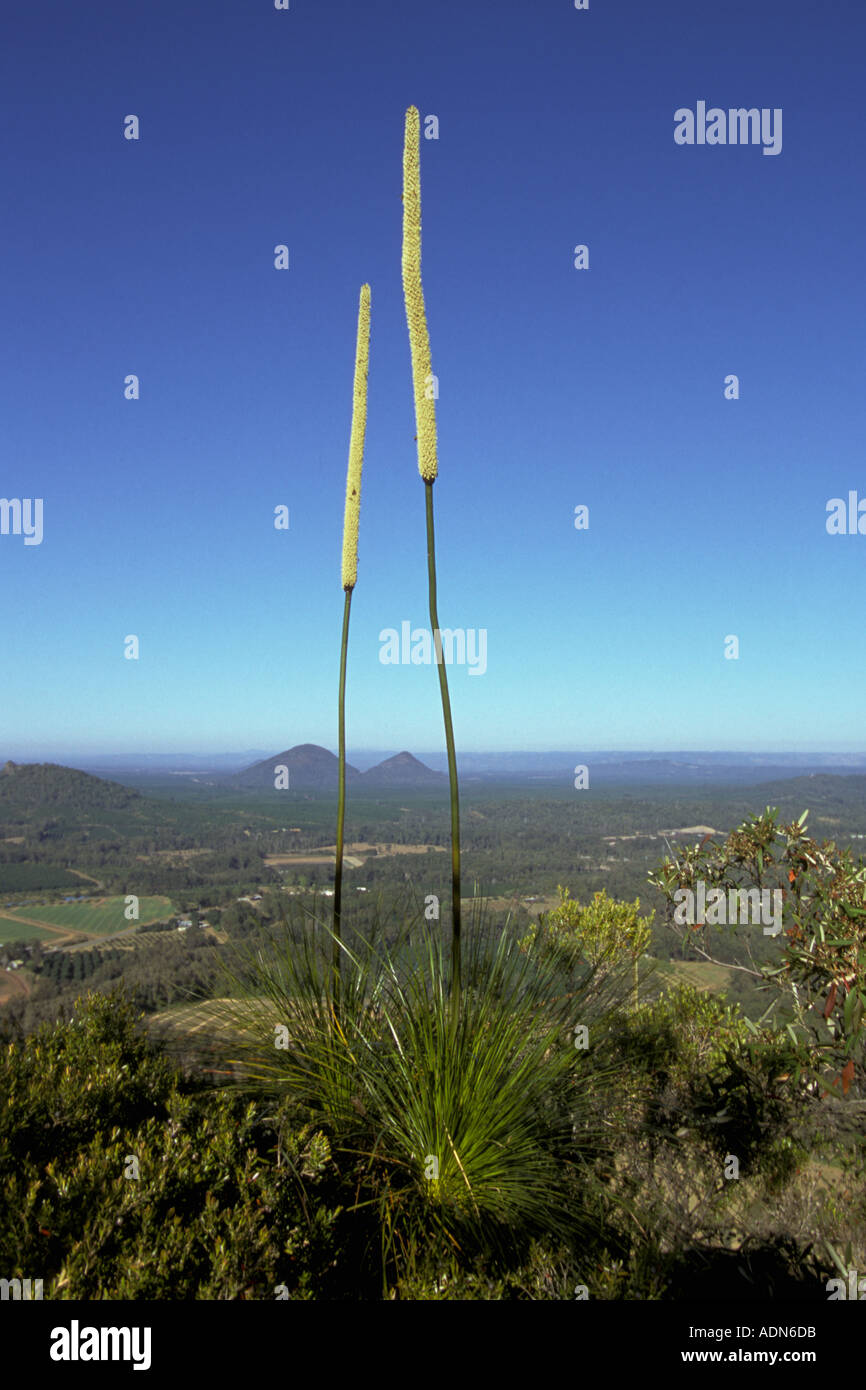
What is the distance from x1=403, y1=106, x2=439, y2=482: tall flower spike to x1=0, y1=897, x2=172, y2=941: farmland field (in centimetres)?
3405

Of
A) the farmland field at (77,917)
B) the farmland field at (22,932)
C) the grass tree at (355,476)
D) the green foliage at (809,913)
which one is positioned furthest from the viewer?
the farmland field at (77,917)

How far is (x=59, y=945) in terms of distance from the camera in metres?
29.0

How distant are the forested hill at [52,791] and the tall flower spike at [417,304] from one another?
223 feet

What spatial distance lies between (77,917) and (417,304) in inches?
1563

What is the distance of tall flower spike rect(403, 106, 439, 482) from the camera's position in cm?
322

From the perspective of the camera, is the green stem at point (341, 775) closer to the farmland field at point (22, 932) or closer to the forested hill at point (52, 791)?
the farmland field at point (22, 932)

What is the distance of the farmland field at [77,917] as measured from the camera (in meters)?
32.5

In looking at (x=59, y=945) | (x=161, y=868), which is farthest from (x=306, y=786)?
(x=59, y=945)

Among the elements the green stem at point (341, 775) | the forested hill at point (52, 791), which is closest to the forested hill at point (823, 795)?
the green stem at point (341, 775)

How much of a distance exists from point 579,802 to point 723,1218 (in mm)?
52317

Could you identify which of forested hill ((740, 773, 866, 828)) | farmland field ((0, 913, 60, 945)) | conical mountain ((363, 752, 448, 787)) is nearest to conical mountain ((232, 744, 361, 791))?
conical mountain ((363, 752, 448, 787))

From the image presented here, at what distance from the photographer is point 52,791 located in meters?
64.4
